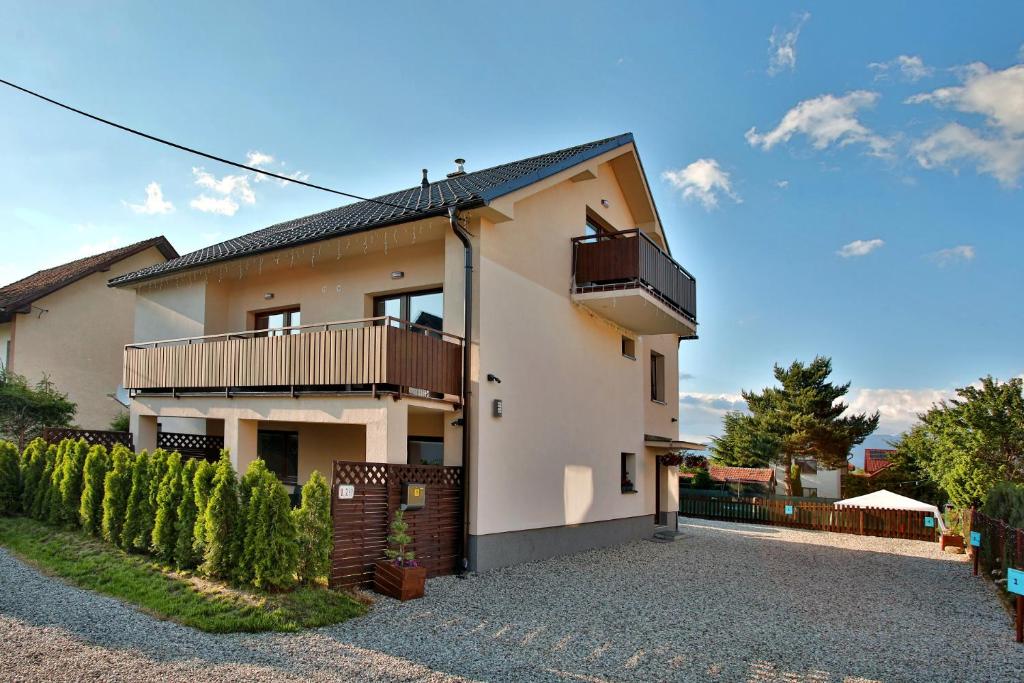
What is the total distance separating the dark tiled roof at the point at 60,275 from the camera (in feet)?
62.0

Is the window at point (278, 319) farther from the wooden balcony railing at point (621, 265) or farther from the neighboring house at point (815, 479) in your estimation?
the neighboring house at point (815, 479)

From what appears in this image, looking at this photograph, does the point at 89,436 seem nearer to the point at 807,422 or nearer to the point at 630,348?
the point at 630,348

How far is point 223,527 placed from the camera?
8.20 metres

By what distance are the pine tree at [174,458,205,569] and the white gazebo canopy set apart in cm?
2096

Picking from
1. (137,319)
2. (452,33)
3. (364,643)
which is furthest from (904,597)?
(137,319)

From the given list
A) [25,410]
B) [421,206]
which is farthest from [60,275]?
[421,206]

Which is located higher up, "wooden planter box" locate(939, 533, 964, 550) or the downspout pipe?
the downspout pipe

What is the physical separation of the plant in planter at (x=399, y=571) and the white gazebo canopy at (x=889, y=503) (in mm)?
18588

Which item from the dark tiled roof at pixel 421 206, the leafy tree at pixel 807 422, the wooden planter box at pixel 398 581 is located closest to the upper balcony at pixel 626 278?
the dark tiled roof at pixel 421 206

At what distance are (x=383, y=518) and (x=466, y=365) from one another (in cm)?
288

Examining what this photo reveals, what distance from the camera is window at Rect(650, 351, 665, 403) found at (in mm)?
19469

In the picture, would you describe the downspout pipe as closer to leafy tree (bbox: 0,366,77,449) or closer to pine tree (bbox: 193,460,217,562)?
pine tree (bbox: 193,460,217,562)

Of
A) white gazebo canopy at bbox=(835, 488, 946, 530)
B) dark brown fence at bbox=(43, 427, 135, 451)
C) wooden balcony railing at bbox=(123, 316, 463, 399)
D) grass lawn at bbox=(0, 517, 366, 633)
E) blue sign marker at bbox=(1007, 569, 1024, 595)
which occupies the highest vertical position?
wooden balcony railing at bbox=(123, 316, 463, 399)

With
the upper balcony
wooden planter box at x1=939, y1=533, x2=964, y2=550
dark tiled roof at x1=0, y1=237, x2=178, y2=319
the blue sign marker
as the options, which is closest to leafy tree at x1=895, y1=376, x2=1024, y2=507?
wooden planter box at x1=939, y1=533, x2=964, y2=550
